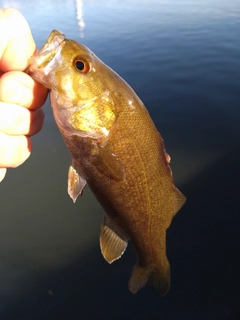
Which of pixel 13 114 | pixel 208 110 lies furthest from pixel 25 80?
pixel 208 110

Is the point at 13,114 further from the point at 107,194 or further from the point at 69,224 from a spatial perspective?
the point at 69,224

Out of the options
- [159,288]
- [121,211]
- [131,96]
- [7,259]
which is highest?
[131,96]

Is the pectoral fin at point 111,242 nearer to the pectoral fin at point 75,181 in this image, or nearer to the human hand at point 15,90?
the pectoral fin at point 75,181

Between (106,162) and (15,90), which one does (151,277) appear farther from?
(15,90)

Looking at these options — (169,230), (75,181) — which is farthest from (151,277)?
(169,230)

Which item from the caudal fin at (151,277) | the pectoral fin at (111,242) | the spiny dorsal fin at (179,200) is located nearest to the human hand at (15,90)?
Answer: the pectoral fin at (111,242)

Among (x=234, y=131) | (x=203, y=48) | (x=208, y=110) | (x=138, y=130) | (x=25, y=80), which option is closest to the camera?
(x=25, y=80)

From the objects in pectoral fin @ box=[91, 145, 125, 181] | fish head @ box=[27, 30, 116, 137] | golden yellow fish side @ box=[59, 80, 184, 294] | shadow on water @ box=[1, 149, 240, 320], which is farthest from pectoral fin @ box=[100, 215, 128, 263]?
shadow on water @ box=[1, 149, 240, 320]
